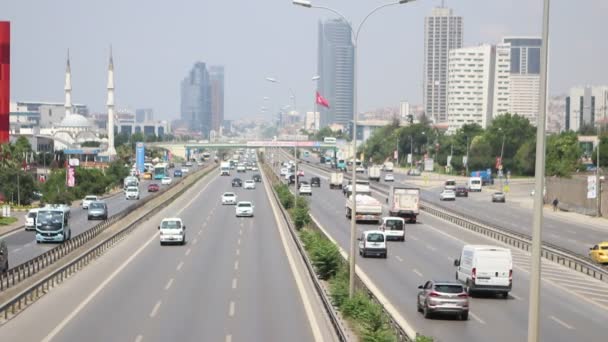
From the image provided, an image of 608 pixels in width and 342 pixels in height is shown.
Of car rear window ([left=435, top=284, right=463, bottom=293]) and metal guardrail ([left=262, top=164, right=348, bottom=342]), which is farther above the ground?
car rear window ([left=435, top=284, right=463, bottom=293])

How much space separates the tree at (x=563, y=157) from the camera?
390ft

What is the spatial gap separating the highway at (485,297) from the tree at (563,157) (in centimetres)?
5725

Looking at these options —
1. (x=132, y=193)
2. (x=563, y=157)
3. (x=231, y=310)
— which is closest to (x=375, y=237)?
(x=231, y=310)

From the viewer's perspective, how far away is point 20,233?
64.4 meters

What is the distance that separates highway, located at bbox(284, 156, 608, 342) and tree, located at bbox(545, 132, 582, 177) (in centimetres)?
5725

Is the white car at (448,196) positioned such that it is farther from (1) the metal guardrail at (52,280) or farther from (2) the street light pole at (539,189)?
(2) the street light pole at (539,189)

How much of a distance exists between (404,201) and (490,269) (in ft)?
125

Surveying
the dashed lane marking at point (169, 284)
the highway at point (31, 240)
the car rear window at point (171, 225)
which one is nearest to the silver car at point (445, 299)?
the dashed lane marking at point (169, 284)

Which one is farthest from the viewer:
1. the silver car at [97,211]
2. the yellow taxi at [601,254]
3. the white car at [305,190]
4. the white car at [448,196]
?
the white car at [305,190]

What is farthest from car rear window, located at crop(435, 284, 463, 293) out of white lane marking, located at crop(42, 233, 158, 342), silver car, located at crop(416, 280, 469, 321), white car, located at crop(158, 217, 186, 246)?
white car, located at crop(158, 217, 186, 246)

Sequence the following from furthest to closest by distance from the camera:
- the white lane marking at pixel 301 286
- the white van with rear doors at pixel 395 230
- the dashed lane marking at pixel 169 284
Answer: the white van with rear doors at pixel 395 230, the dashed lane marking at pixel 169 284, the white lane marking at pixel 301 286

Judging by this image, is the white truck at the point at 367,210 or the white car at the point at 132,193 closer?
the white truck at the point at 367,210

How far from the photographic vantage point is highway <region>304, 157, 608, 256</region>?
202 feet

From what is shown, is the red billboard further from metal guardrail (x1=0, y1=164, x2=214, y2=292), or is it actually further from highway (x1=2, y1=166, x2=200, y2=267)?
metal guardrail (x1=0, y1=164, x2=214, y2=292)
